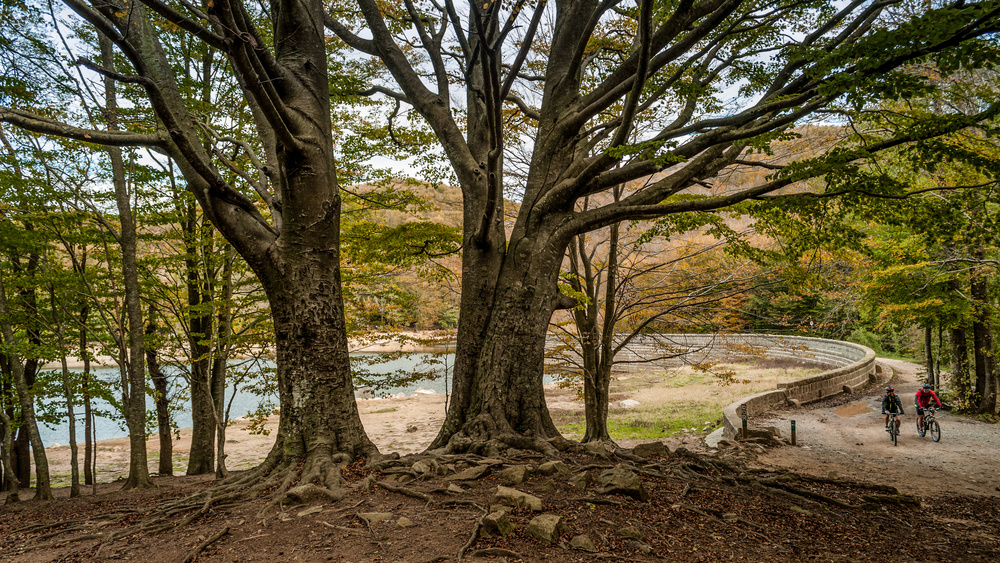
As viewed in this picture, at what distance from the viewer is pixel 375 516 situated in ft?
12.1

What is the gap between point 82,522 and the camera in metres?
4.27

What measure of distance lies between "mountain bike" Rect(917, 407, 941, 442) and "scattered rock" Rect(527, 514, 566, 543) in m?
11.7

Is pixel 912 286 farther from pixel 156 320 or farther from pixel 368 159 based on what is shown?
pixel 156 320

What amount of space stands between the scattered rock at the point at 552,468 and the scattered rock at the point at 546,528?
959mm

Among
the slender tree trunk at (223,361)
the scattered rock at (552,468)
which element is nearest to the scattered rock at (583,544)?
the scattered rock at (552,468)

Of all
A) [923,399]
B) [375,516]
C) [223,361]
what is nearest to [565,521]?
[375,516]

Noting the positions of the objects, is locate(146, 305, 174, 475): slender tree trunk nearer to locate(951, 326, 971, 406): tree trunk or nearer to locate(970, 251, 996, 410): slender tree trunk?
locate(970, 251, 996, 410): slender tree trunk

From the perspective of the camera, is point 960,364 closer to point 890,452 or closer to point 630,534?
point 890,452

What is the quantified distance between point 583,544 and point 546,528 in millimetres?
267

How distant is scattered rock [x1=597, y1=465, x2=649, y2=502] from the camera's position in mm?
4207

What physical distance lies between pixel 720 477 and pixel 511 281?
10.2 ft

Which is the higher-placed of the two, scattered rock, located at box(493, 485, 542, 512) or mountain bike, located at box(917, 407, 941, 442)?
scattered rock, located at box(493, 485, 542, 512)

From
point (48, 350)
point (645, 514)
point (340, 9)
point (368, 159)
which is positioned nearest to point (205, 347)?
point (48, 350)

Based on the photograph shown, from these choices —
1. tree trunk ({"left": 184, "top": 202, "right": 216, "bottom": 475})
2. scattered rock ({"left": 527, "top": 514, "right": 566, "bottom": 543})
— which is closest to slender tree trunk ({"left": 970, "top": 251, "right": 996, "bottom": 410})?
scattered rock ({"left": 527, "top": 514, "right": 566, "bottom": 543})
